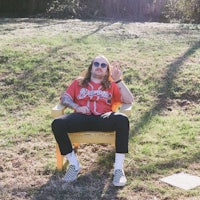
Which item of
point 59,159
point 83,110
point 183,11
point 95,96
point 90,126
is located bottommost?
point 59,159

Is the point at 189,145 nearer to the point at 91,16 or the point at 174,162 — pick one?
the point at 174,162

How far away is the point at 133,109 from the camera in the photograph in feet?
20.6

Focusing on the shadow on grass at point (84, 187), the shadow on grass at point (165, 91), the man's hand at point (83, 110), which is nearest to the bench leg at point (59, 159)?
the shadow on grass at point (84, 187)

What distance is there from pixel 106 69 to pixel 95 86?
0.70ft

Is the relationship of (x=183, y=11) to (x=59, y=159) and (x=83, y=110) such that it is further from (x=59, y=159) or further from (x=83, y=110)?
(x=59, y=159)

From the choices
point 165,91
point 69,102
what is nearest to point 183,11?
point 165,91

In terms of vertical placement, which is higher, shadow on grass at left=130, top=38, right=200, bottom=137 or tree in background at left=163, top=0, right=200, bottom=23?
tree in background at left=163, top=0, right=200, bottom=23

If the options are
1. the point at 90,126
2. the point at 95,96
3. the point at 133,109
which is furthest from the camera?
the point at 133,109

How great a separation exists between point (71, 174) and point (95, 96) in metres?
0.87

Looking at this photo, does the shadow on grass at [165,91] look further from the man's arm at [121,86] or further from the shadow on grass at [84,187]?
the shadow on grass at [84,187]

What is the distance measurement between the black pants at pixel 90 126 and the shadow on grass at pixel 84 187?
293 mm

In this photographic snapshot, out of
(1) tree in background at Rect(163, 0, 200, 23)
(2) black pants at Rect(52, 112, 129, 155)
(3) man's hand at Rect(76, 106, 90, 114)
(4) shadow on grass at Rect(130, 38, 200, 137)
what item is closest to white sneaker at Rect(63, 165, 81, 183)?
(2) black pants at Rect(52, 112, 129, 155)

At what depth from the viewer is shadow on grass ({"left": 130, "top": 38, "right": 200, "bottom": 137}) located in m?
5.85

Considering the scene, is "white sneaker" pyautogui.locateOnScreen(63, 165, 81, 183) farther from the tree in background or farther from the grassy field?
the tree in background
